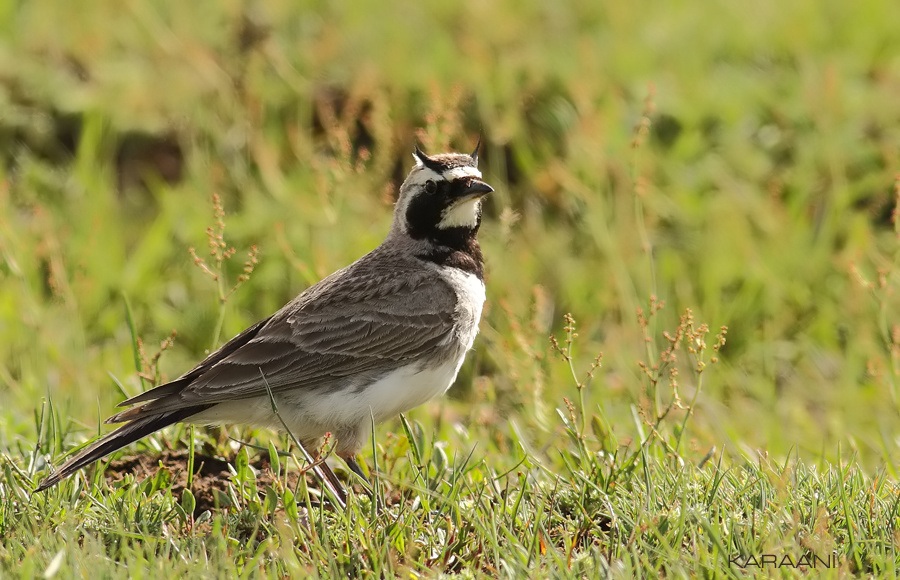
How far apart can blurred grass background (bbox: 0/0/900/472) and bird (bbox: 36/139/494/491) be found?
553 millimetres

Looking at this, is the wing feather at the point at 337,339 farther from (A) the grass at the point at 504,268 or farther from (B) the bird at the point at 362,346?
(A) the grass at the point at 504,268

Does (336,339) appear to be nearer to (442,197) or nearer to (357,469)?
(357,469)

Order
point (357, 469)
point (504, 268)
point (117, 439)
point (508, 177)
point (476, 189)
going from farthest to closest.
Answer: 1. point (508, 177)
2. point (504, 268)
3. point (476, 189)
4. point (357, 469)
5. point (117, 439)

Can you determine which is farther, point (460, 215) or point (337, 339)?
point (460, 215)

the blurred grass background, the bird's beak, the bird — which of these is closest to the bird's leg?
the bird

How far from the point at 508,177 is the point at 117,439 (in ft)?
14.3

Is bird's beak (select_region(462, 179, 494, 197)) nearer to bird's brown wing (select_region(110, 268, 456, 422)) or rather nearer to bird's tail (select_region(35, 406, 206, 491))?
bird's brown wing (select_region(110, 268, 456, 422))

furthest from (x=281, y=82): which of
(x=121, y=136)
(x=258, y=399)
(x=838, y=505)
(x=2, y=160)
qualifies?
(x=838, y=505)

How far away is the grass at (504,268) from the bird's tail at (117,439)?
127 millimetres

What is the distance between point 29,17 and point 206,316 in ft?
11.6

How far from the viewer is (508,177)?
8336mm

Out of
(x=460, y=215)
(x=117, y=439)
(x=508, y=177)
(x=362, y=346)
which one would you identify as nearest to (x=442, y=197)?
(x=460, y=215)

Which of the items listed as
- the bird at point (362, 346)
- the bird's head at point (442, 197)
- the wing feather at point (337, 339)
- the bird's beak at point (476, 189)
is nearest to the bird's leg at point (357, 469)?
the bird at point (362, 346)

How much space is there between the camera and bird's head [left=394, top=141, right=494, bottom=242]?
17.4ft
